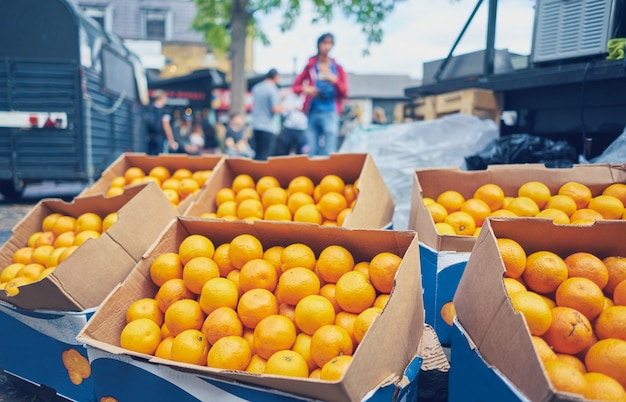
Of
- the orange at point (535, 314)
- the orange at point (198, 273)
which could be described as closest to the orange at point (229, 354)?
the orange at point (198, 273)

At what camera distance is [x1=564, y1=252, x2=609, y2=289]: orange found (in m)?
1.53

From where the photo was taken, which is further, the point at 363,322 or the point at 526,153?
the point at 526,153

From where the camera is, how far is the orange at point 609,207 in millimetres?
2098

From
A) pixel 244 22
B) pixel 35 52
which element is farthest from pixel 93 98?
pixel 244 22

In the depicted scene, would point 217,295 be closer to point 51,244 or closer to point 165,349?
point 165,349

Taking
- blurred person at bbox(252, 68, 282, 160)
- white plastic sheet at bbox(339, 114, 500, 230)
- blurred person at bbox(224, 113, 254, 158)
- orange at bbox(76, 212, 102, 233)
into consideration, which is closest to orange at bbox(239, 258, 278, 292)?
orange at bbox(76, 212, 102, 233)

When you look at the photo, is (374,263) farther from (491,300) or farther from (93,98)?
(93,98)

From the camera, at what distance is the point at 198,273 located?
1.76 meters

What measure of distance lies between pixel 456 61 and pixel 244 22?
7.84 metres

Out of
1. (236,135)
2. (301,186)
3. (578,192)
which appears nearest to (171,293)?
(301,186)

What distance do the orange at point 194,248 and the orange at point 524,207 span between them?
1618 mm

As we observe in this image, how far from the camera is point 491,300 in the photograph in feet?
4.47

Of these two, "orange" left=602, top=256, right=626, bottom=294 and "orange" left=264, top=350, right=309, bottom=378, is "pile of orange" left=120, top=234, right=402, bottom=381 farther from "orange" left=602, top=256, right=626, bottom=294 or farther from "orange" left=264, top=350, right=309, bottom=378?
"orange" left=602, top=256, right=626, bottom=294

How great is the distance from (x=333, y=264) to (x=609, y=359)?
96cm
